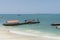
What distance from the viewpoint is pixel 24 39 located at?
1772 centimetres

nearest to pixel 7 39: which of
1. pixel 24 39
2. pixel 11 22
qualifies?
pixel 24 39

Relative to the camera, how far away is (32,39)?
1767 centimetres

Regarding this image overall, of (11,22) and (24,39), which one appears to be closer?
(24,39)

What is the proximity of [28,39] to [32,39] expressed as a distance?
1.54 ft

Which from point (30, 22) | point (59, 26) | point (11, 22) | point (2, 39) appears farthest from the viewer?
point (30, 22)

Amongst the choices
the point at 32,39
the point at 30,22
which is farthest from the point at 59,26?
the point at 32,39

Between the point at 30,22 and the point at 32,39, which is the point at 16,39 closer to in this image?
the point at 32,39

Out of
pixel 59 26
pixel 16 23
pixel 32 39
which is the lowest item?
pixel 32 39

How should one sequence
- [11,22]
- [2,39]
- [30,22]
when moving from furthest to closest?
[30,22], [11,22], [2,39]

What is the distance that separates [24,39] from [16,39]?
93 cm

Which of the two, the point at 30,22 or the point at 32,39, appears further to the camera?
the point at 30,22

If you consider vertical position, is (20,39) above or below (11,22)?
below

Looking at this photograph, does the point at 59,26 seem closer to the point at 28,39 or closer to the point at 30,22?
the point at 30,22

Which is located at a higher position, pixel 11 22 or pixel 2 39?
pixel 11 22
